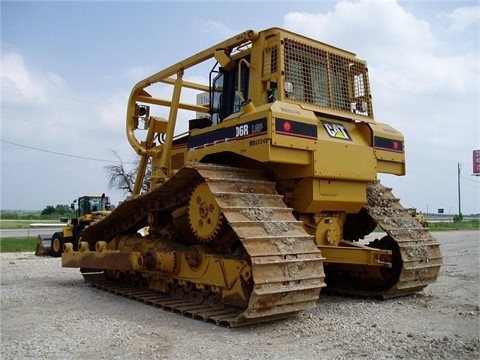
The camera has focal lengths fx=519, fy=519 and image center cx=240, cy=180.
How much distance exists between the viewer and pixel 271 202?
253 inches

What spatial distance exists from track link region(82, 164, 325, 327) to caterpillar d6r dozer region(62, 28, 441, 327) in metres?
0.02

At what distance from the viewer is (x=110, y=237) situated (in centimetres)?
983

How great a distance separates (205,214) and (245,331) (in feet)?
5.24

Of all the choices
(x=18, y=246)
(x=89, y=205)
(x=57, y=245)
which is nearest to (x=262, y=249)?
(x=57, y=245)

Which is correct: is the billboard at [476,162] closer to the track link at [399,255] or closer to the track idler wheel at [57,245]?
the track idler wheel at [57,245]

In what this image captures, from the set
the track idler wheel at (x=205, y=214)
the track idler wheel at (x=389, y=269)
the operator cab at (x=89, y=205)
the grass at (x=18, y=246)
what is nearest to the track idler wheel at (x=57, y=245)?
the operator cab at (x=89, y=205)

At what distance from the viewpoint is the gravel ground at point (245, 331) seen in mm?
4871

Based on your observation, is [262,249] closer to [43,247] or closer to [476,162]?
[43,247]

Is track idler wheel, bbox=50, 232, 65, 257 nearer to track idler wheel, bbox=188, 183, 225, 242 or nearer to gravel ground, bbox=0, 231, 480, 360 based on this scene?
gravel ground, bbox=0, 231, 480, 360

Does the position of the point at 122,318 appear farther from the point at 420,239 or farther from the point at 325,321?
the point at 420,239

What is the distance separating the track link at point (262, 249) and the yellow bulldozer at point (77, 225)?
1133cm

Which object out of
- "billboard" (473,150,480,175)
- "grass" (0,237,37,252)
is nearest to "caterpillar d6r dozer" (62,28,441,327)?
"grass" (0,237,37,252)

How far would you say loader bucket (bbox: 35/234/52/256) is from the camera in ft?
58.5

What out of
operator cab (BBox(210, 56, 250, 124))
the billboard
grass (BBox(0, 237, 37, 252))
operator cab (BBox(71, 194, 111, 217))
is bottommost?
grass (BBox(0, 237, 37, 252))
